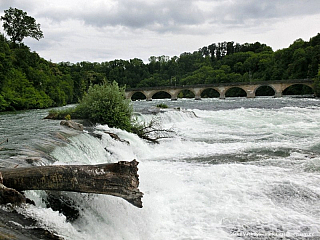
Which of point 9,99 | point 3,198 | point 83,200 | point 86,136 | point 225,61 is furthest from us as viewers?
point 225,61

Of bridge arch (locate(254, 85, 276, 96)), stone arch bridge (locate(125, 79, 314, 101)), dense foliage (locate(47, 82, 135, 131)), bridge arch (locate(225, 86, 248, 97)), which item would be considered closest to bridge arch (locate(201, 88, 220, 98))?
bridge arch (locate(225, 86, 248, 97))

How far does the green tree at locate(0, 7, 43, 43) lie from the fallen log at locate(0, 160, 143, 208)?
54091 millimetres

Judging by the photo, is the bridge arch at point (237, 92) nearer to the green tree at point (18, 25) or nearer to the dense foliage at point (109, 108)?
the green tree at point (18, 25)

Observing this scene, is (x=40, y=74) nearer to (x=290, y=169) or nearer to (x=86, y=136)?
(x=86, y=136)

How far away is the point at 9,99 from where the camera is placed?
32906 millimetres

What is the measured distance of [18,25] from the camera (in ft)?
169

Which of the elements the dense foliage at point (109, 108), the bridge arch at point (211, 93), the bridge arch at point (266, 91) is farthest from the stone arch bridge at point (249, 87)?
the dense foliage at point (109, 108)

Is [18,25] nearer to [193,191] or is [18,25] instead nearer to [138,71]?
[193,191]

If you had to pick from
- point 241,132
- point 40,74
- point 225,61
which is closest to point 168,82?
point 225,61

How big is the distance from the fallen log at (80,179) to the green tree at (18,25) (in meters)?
54.1

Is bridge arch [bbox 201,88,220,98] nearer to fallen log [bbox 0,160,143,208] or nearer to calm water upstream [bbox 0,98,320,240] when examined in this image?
calm water upstream [bbox 0,98,320,240]

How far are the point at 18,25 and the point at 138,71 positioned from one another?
8022 centimetres

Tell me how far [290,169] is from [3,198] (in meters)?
7.97

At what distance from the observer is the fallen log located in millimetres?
4613
